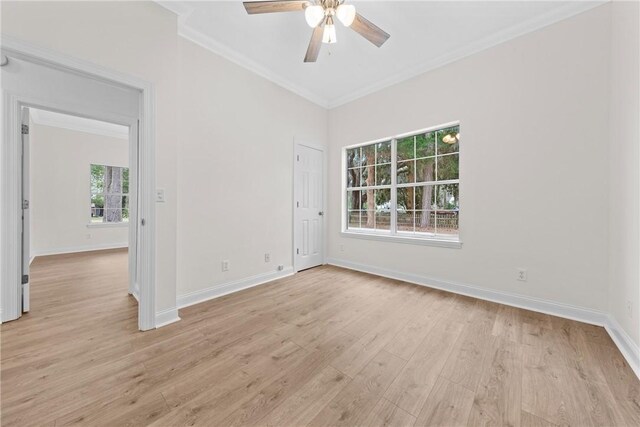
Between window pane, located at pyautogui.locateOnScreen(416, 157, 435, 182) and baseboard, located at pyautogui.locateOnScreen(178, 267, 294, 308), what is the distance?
244 centimetres

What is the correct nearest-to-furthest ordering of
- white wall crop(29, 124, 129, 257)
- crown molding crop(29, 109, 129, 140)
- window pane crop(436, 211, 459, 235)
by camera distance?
window pane crop(436, 211, 459, 235), crown molding crop(29, 109, 129, 140), white wall crop(29, 124, 129, 257)

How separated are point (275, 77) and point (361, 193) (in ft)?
7.42

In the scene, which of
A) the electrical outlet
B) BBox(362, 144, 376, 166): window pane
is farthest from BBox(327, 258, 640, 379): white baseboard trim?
BBox(362, 144, 376, 166): window pane

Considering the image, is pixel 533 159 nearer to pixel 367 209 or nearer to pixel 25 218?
pixel 367 209

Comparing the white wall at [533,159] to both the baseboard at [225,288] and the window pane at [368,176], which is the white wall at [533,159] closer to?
the window pane at [368,176]

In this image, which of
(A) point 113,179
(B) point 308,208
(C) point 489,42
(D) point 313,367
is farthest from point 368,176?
(A) point 113,179

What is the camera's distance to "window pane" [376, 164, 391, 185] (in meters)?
3.91

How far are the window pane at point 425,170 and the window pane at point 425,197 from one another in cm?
12

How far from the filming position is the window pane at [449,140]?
10.4ft

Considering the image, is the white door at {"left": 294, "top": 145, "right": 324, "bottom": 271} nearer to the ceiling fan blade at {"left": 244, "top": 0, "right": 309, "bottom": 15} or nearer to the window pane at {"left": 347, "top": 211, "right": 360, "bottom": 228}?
the window pane at {"left": 347, "top": 211, "right": 360, "bottom": 228}

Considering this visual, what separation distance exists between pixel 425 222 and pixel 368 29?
8.11ft

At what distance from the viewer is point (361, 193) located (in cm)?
427

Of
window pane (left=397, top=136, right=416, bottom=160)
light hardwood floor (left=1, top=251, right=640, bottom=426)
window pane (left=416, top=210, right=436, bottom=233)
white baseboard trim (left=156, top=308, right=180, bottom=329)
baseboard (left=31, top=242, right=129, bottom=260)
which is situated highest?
window pane (left=397, top=136, right=416, bottom=160)

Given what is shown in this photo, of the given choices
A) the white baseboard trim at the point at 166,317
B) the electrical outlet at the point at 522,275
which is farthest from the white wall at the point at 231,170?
the electrical outlet at the point at 522,275
